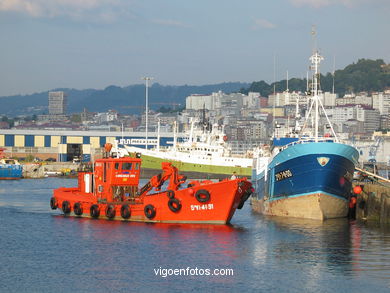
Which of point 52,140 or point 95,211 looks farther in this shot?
point 52,140

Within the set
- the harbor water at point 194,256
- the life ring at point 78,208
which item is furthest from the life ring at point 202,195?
the life ring at point 78,208

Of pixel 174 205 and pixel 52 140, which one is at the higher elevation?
pixel 52 140

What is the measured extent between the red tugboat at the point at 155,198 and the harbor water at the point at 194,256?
2.32ft

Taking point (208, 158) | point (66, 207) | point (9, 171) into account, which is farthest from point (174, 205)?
point (208, 158)

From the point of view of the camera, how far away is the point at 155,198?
4631 centimetres

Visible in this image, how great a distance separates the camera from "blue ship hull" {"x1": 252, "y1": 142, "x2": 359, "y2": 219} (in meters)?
47.4

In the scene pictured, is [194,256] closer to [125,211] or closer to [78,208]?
[125,211]

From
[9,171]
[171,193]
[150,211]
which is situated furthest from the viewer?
[9,171]

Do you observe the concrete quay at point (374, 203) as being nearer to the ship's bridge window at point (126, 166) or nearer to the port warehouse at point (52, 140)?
the ship's bridge window at point (126, 166)

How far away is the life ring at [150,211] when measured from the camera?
4662cm

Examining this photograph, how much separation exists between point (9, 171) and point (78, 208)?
181ft

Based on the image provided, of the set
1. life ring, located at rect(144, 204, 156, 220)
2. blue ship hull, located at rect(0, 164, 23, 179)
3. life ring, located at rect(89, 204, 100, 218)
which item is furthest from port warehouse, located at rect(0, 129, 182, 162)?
life ring, located at rect(144, 204, 156, 220)

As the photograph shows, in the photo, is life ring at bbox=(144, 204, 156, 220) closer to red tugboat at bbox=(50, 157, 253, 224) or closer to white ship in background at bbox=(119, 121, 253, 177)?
red tugboat at bbox=(50, 157, 253, 224)

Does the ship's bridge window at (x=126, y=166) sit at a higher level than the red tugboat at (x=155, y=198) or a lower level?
higher
